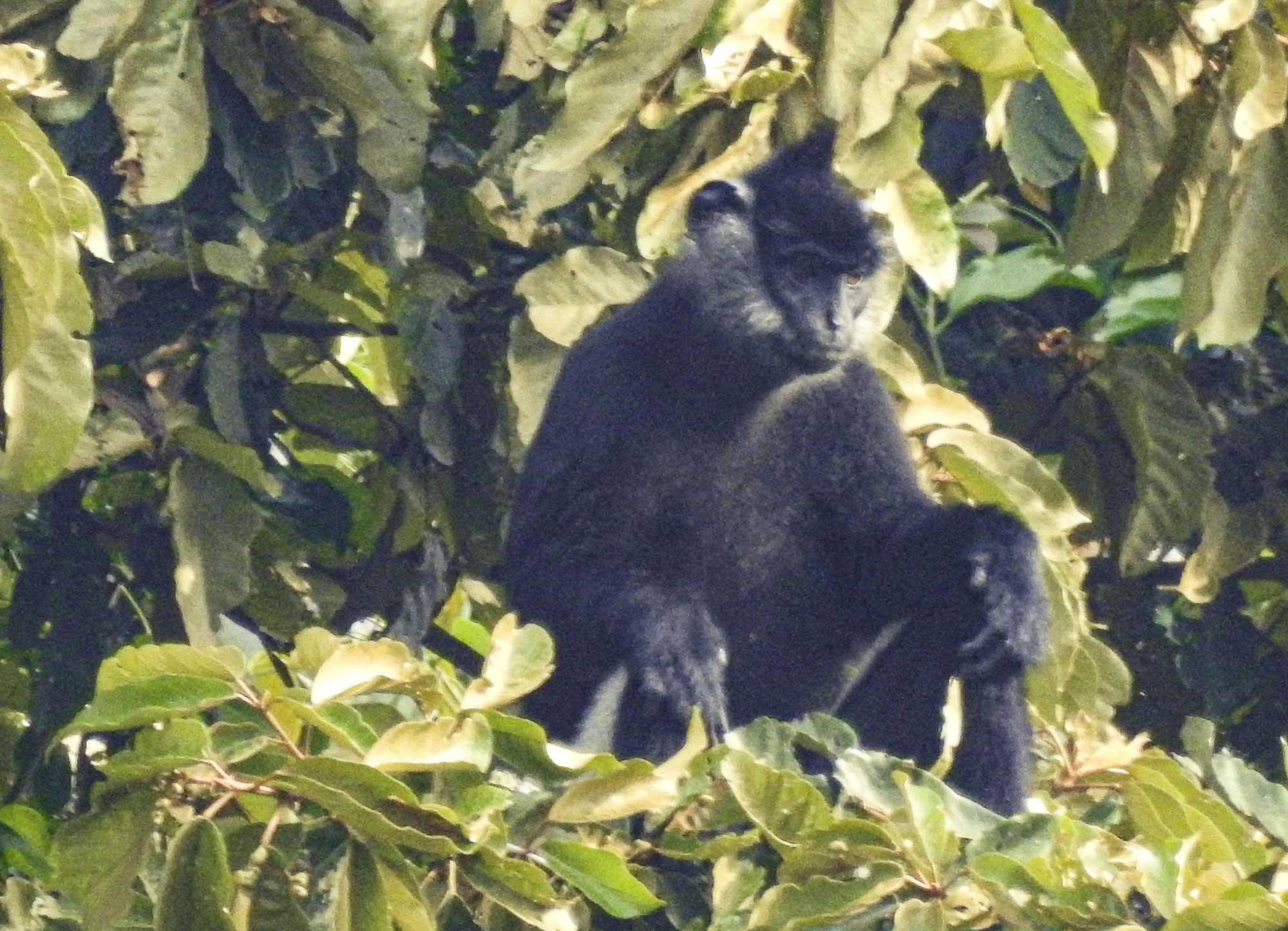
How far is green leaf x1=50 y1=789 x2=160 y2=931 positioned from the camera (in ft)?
9.18

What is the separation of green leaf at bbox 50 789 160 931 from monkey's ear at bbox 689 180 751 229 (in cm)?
265

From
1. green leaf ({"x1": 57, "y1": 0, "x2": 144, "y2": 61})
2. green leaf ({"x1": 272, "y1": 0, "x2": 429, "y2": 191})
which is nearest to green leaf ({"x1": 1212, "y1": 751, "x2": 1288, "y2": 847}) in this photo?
green leaf ({"x1": 272, "y1": 0, "x2": 429, "y2": 191})

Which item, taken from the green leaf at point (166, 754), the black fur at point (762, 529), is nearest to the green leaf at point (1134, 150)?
the black fur at point (762, 529)

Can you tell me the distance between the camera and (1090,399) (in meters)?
5.39

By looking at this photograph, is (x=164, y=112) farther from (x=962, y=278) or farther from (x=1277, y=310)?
(x=1277, y=310)

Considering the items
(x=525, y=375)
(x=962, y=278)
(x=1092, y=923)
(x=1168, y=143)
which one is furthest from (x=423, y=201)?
(x=1092, y=923)

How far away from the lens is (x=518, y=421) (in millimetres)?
4961

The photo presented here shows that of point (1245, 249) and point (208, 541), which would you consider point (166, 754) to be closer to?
point (208, 541)

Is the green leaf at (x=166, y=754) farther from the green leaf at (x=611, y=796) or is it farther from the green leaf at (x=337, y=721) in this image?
the green leaf at (x=611, y=796)

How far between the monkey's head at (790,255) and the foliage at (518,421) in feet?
0.40

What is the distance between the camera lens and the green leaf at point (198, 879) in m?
2.68

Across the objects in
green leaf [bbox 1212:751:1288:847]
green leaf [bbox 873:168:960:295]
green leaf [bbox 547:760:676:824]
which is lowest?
green leaf [bbox 1212:751:1288:847]

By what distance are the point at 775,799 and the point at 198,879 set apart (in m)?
0.82

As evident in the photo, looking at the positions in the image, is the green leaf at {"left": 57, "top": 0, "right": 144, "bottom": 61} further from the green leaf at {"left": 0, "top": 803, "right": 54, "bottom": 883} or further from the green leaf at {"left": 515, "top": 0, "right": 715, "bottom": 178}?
the green leaf at {"left": 0, "top": 803, "right": 54, "bottom": 883}
